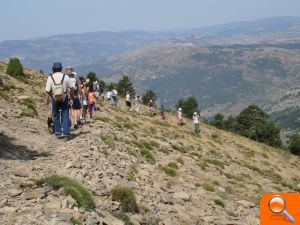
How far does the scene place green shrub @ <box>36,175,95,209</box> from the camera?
9383 mm

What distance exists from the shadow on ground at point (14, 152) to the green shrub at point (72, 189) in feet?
9.04

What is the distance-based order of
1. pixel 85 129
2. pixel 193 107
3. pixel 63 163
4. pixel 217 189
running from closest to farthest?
pixel 63 163
pixel 217 189
pixel 85 129
pixel 193 107

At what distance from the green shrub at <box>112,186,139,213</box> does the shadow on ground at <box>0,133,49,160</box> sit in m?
3.32

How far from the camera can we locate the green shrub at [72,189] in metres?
9.38

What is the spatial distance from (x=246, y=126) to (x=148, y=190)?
284 feet

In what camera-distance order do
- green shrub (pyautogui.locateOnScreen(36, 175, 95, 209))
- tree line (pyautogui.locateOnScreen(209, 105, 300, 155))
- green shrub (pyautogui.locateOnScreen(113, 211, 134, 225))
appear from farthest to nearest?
tree line (pyautogui.locateOnScreen(209, 105, 300, 155)) < green shrub (pyautogui.locateOnScreen(113, 211, 134, 225)) < green shrub (pyautogui.locateOnScreen(36, 175, 95, 209))

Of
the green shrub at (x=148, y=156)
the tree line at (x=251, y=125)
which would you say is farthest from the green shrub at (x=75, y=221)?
the tree line at (x=251, y=125)

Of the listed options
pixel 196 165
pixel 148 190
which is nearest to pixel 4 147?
pixel 148 190

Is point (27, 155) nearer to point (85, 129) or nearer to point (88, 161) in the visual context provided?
point (88, 161)

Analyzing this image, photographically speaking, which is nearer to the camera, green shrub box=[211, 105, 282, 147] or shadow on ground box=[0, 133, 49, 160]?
shadow on ground box=[0, 133, 49, 160]

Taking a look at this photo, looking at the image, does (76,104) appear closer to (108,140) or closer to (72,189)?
(108,140)

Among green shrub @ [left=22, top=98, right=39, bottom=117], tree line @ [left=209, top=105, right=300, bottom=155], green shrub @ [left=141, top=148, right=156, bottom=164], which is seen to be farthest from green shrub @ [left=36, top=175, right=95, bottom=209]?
tree line @ [left=209, top=105, right=300, bottom=155]

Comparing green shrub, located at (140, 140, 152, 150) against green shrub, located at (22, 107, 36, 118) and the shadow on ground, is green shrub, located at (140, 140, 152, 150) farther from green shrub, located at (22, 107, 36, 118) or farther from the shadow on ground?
the shadow on ground

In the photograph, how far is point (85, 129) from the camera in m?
18.8
